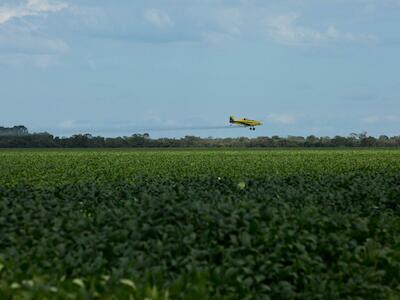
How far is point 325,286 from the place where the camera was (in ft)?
29.5

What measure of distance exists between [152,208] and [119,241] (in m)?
1.64

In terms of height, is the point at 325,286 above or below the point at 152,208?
below

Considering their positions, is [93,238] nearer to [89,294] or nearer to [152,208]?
[152,208]

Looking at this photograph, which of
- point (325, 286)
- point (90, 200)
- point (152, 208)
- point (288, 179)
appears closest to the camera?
point (325, 286)

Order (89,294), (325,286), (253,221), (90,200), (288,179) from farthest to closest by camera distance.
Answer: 1. (288,179)
2. (90,200)
3. (253,221)
4. (325,286)
5. (89,294)

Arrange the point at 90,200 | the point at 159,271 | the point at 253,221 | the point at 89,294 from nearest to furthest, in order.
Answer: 1. the point at 89,294
2. the point at 159,271
3. the point at 253,221
4. the point at 90,200

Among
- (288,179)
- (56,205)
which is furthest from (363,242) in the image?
(288,179)

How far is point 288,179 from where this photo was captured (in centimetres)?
2131

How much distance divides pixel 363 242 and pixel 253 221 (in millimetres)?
1991

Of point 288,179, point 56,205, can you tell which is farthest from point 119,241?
point 288,179

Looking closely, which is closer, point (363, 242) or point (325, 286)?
Result: point (325, 286)

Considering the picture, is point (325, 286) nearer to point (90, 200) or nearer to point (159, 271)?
point (159, 271)

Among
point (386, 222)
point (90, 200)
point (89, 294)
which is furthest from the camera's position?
point (90, 200)

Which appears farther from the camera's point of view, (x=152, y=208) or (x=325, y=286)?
(x=152, y=208)
